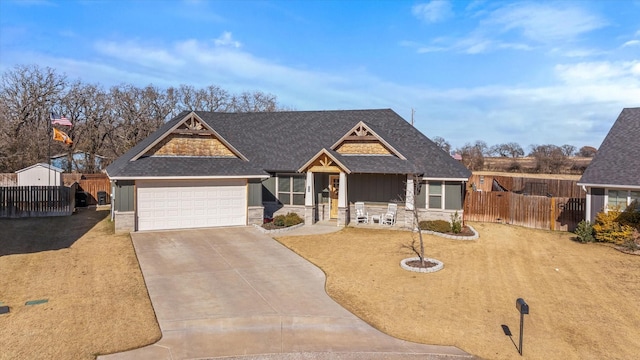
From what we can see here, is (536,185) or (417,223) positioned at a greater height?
(536,185)

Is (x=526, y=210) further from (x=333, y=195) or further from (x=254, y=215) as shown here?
(x=254, y=215)

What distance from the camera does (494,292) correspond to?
11719 mm

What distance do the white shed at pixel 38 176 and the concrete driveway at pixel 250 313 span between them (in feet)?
56.8

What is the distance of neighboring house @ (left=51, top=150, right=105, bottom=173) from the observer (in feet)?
148

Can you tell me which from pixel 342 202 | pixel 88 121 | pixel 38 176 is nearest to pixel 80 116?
pixel 88 121

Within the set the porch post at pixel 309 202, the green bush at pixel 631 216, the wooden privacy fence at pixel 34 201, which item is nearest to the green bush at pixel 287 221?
the porch post at pixel 309 202

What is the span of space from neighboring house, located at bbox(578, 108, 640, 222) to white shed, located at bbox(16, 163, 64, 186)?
31.7m

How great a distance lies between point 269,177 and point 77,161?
3630cm

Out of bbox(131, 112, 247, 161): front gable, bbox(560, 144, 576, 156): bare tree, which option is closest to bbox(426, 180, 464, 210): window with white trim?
bbox(131, 112, 247, 161): front gable

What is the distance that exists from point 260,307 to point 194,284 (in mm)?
2760

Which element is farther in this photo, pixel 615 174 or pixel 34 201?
pixel 34 201

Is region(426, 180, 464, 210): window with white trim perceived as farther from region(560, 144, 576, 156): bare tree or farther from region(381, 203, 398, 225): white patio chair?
region(560, 144, 576, 156): bare tree

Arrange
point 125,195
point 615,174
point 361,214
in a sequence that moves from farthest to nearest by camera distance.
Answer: point 361,214 → point 125,195 → point 615,174

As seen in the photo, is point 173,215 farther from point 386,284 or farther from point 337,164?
point 386,284
